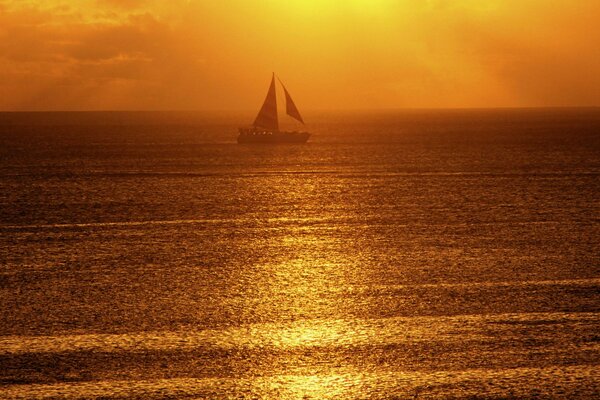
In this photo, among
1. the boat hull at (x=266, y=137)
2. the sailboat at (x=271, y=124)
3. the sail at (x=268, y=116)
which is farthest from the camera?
the boat hull at (x=266, y=137)

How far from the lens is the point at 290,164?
6391 cm

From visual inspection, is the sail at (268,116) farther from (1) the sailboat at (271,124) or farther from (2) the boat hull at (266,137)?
(2) the boat hull at (266,137)

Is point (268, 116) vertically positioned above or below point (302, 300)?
above

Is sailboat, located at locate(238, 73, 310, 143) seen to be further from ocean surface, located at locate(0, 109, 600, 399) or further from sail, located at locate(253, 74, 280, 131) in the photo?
ocean surface, located at locate(0, 109, 600, 399)

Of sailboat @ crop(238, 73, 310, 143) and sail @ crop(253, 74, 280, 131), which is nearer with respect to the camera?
sailboat @ crop(238, 73, 310, 143)

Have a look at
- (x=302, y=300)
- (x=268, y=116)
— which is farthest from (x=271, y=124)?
(x=302, y=300)

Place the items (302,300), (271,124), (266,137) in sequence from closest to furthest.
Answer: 1. (302,300)
2. (271,124)
3. (266,137)

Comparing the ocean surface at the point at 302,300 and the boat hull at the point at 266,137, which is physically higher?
the ocean surface at the point at 302,300

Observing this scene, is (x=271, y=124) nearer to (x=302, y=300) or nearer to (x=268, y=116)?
(x=268, y=116)

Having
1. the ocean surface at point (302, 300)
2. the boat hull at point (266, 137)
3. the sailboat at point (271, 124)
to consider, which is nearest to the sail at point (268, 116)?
the sailboat at point (271, 124)

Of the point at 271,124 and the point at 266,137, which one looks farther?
the point at 266,137

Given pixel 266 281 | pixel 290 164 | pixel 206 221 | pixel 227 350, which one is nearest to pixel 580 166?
pixel 290 164

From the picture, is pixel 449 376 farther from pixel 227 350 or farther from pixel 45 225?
pixel 45 225

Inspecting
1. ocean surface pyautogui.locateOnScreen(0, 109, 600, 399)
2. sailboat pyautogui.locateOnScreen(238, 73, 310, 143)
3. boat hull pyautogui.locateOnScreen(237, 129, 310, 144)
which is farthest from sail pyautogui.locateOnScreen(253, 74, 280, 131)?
ocean surface pyautogui.locateOnScreen(0, 109, 600, 399)
